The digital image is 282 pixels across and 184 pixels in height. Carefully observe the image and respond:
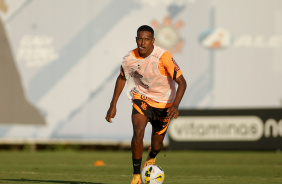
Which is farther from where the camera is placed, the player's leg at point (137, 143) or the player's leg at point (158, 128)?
the player's leg at point (158, 128)

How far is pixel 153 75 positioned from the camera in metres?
10.6

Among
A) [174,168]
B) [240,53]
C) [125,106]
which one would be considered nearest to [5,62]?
[125,106]

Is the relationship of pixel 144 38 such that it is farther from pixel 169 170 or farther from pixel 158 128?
pixel 169 170

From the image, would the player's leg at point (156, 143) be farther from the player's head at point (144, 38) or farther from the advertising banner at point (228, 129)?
the advertising banner at point (228, 129)

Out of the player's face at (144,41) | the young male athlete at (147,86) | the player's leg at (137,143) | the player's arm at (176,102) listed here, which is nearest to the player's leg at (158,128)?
the young male athlete at (147,86)

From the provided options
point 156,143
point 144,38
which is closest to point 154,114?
point 156,143

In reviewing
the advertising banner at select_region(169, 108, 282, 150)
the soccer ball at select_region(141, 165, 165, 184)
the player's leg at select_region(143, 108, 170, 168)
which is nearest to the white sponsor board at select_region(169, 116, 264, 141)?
the advertising banner at select_region(169, 108, 282, 150)

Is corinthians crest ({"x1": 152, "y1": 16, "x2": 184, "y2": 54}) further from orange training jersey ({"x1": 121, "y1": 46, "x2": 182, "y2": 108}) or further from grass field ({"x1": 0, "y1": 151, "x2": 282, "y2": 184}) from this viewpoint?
orange training jersey ({"x1": 121, "y1": 46, "x2": 182, "y2": 108})

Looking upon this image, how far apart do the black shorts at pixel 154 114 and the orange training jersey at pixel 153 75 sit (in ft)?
0.23

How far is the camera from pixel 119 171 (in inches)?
538

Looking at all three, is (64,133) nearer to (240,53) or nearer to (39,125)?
(39,125)

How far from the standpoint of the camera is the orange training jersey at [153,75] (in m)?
10.5

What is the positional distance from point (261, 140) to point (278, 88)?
199 centimetres

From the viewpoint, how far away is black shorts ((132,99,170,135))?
10.6m
